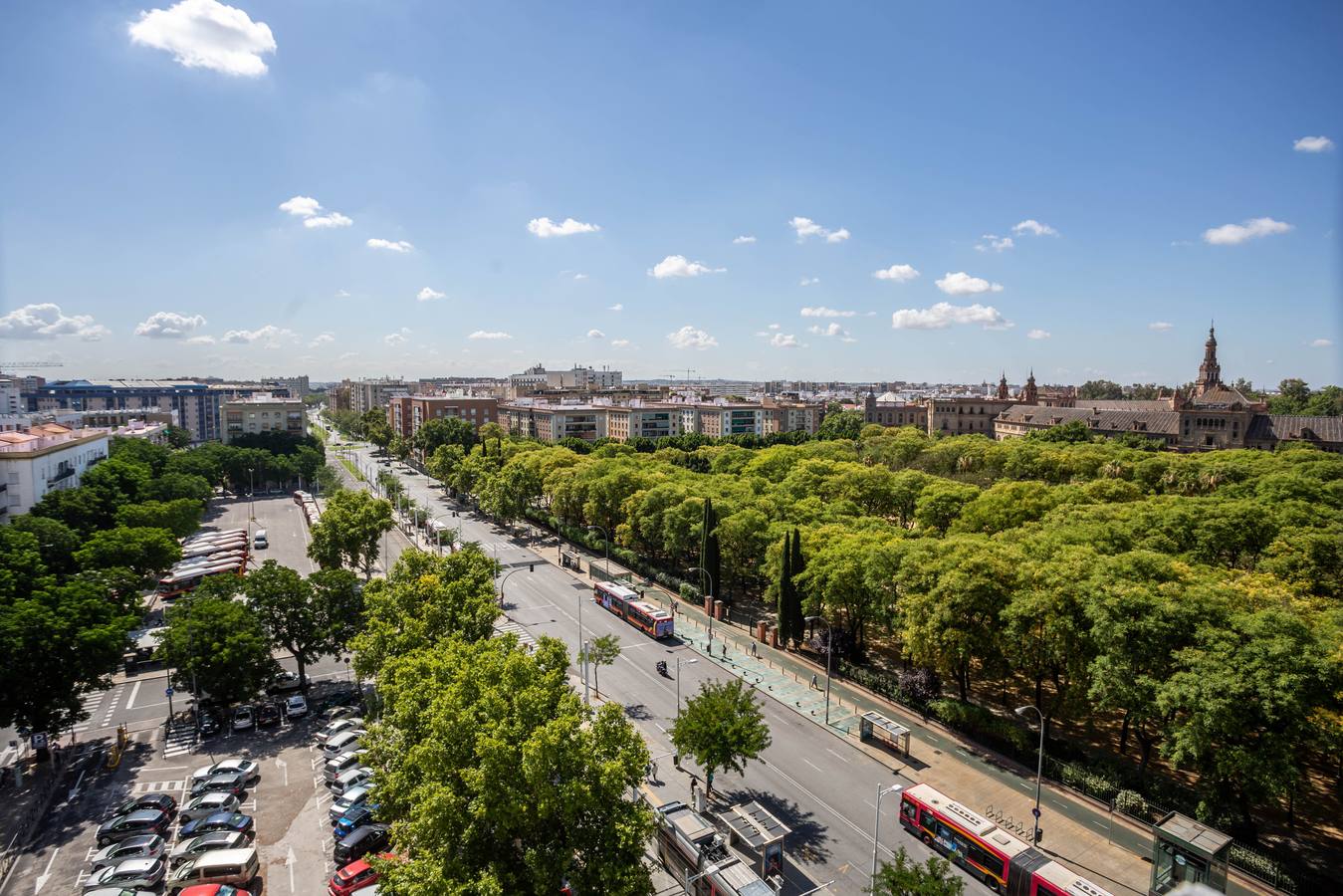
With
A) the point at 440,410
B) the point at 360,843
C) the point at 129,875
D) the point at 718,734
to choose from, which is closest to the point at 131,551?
the point at 129,875

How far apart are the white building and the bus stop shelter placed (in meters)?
70.3

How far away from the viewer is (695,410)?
162 metres

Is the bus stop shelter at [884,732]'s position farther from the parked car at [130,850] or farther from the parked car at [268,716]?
the parked car at [268,716]

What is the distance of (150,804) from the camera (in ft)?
92.1

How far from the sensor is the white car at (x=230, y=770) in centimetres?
2998

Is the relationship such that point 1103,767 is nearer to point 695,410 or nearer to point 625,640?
point 625,640

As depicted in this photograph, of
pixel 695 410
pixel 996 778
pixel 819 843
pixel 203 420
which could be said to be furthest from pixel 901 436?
pixel 203 420

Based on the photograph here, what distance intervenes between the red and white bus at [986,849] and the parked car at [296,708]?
31644 mm

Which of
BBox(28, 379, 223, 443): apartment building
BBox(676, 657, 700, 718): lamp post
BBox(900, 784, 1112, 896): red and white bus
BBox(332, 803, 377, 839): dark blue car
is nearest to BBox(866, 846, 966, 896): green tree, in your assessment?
BBox(900, 784, 1112, 896): red and white bus

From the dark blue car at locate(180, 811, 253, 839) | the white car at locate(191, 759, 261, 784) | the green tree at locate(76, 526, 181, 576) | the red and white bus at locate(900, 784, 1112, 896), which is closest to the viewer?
the red and white bus at locate(900, 784, 1112, 896)

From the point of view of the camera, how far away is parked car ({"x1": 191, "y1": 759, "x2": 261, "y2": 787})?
1182 inches

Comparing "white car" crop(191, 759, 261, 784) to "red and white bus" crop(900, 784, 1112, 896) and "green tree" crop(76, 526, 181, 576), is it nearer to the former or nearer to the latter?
"green tree" crop(76, 526, 181, 576)

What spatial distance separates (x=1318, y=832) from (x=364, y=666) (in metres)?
42.3

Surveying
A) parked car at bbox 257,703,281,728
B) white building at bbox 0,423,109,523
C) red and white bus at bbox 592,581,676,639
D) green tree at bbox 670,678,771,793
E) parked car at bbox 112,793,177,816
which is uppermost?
white building at bbox 0,423,109,523
